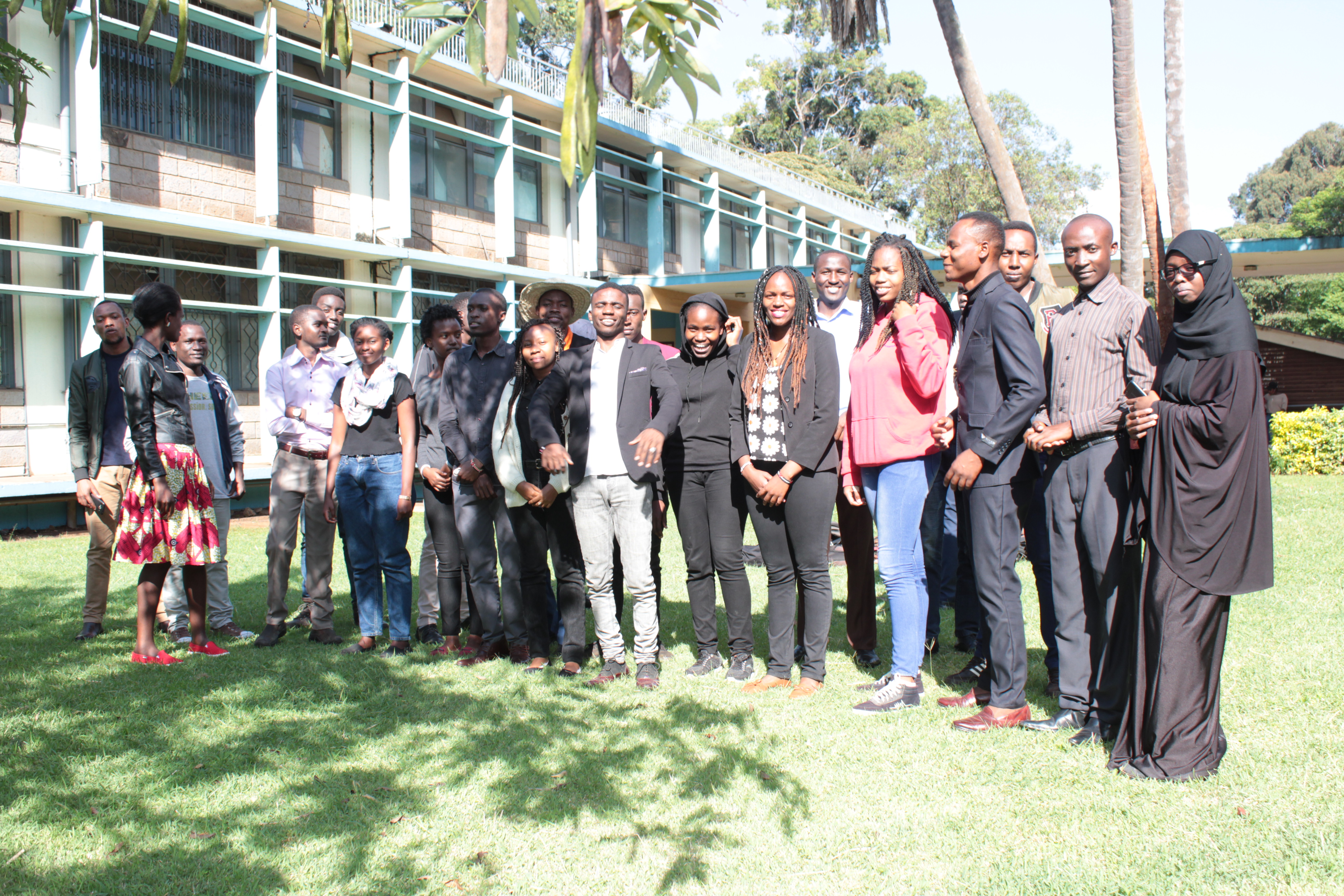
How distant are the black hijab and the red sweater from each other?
1179 mm

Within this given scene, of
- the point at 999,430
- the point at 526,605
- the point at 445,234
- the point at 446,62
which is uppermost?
the point at 446,62

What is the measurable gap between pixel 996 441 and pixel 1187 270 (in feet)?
3.38

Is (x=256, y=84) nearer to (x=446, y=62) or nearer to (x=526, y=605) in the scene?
(x=446, y=62)

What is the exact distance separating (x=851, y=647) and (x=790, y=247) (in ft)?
99.5

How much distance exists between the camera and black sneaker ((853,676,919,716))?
456 cm

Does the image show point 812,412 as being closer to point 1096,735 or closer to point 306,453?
point 1096,735

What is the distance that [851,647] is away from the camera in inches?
232

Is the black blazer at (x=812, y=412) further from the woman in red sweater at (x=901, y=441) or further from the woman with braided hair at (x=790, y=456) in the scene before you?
the woman in red sweater at (x=901, y=441)

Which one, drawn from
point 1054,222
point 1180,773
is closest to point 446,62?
point 1180,773

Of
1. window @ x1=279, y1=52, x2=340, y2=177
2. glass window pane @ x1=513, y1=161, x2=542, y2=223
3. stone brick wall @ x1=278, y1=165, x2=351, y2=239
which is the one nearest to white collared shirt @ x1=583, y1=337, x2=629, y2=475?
stone brick wall @ x1=278, y1=165, x2=351, y2=239

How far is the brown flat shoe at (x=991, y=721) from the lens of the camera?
4.27 metres


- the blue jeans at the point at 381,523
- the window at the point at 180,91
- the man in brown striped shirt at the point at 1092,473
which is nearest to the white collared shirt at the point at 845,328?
the man in brown striped shirt at the point at 1092,473

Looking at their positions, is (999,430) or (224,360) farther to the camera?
(224,360)

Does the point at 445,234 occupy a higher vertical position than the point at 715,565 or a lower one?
higher
